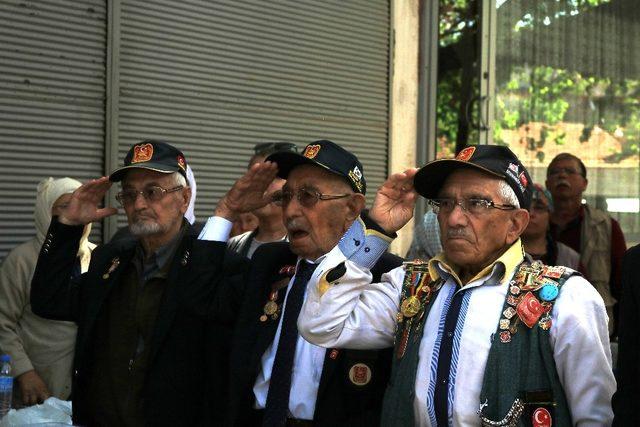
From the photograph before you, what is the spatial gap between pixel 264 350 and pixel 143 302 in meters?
0.79

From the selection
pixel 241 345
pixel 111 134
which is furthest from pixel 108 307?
pixel 111 134

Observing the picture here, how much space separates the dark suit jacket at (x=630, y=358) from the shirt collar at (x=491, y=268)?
51 centimetres

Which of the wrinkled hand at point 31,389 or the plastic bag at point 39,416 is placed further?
the wrinkled hand at point 31,389

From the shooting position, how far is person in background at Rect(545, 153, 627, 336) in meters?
7.12

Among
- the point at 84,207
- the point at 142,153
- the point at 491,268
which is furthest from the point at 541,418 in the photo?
the point at 84,207

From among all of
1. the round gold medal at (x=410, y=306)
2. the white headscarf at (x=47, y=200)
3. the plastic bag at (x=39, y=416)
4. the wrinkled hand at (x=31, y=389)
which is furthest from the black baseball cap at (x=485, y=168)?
the wrinkled hand at (x=31, y=389)

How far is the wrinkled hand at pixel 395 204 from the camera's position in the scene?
350 cm

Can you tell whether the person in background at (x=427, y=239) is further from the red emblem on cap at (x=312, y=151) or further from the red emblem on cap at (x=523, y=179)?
the red emblem on cap at (x=523, y=179)

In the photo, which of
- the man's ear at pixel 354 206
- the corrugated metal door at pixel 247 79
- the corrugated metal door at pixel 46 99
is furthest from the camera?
the corrugated metal door at pixel 247 79

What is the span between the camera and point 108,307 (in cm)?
418

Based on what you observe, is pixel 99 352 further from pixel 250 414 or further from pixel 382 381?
pixel 382 381

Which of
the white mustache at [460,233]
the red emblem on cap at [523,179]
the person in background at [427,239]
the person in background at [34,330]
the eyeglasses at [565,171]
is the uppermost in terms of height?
the eyeglasses at [565,171]

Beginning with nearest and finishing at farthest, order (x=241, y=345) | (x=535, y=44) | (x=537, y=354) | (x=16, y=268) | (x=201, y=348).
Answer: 1. (x=537, y=354)
2. (x=241, y=345)
3. (x=201, y=348)
4. (x=16, y=268)
5. (x=535, y=44)

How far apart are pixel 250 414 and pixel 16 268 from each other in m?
2.47
